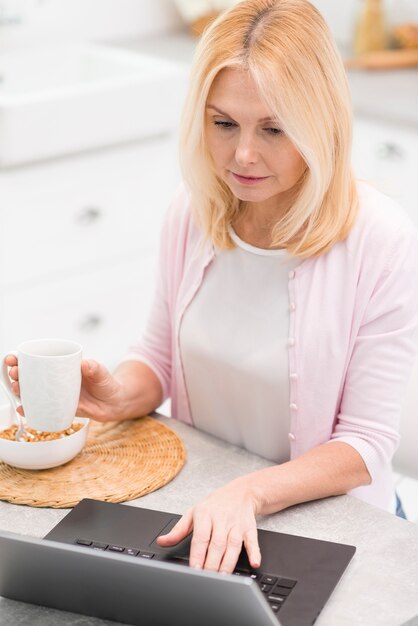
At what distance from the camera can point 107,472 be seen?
1.38m

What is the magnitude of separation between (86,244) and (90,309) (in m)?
0.21

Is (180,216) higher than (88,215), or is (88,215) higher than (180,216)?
(180,216)

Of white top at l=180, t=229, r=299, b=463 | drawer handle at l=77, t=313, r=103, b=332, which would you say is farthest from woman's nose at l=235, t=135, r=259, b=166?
drawer handle at l=77, t=313, r=103, b=332

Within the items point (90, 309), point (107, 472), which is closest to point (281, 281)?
point (107, 472)

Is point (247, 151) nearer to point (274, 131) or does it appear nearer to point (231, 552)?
point (274, 131)

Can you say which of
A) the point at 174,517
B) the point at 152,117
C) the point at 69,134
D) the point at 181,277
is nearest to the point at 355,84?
the point at 152,117

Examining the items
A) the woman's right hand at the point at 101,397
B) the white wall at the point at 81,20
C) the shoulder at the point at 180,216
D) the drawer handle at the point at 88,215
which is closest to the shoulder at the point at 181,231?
the shoulder at the point at 180,216

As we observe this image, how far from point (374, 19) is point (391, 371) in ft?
7.16

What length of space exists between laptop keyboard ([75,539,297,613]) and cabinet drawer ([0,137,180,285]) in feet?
5.81

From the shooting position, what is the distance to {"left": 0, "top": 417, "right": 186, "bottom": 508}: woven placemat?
52.1 inches

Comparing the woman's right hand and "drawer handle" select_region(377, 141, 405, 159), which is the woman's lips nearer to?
the woman's right hand

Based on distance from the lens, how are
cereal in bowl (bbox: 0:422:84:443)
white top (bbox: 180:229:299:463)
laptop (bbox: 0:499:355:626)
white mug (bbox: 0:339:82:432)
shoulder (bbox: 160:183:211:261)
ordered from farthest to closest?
shoulder (bbox: 160:183:211:261)
white top (bbox: 180:229:299:463)
cereal in bowl (bbox: 0:422:84:443)
white mug (bbox: 0:339:82:432)
laptop (bbox: 0:499:355:626)

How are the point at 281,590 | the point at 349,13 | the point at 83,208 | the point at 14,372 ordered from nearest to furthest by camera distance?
the point at 281,590
the point at 14,372
the point at 83,208
the point at 349,13

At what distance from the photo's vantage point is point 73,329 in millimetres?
3137
